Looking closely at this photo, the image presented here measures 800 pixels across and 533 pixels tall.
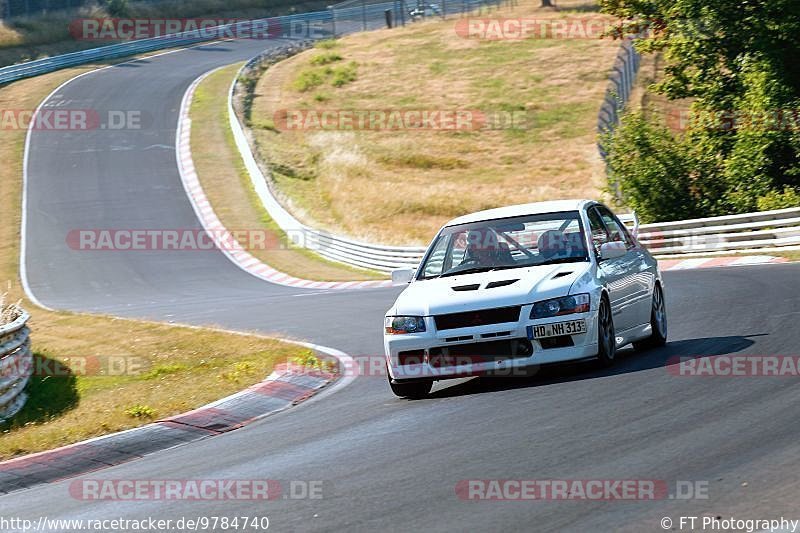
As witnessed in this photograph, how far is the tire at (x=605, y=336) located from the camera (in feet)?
32.1

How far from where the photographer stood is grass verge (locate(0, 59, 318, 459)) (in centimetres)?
1100

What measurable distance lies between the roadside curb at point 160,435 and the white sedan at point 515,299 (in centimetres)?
161

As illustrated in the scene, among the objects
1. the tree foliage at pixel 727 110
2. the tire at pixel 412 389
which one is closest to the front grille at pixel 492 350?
the tire at pixel 412 389

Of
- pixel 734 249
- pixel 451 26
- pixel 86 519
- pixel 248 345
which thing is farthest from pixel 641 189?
pixel 451 26

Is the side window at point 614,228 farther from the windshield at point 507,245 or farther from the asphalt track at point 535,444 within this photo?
the asphalt track at point 535,444

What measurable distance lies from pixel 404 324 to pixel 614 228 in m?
2.80

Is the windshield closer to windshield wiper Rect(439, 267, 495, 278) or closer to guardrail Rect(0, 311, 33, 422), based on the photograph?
windshield wiper Rect(439, 267, 495, 278)

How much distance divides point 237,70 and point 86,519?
56.1 metres

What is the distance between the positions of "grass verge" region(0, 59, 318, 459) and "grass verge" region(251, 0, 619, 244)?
1485 cm

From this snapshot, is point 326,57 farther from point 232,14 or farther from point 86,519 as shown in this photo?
point 86,519

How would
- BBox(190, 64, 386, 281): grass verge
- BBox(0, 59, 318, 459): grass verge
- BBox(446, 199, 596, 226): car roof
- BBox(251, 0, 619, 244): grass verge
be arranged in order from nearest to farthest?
BBox(446, 199, 596, 226): car roof < BBox(0, 59, 318, 459): grass verge < BBox(190, 64, 386, 281): grass verge < BBox(251, 0, 619, 244): grass verge

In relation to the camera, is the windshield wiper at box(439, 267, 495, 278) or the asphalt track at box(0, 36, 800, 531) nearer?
the asphalt track at box(0, 36, 800, 531)

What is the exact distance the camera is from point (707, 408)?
7.86 m

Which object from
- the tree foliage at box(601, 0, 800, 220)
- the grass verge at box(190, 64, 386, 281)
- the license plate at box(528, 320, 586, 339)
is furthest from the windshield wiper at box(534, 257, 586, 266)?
the grass verge at box(190, 64, 386, 281)
